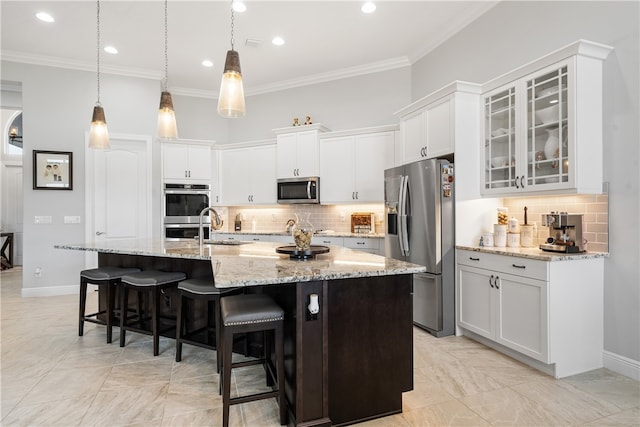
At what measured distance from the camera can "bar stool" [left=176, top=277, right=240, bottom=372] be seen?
2.64m

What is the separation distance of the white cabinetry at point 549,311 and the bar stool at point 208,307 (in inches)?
86.8

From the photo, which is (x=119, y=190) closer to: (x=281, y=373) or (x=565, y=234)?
(x=281, y=373)

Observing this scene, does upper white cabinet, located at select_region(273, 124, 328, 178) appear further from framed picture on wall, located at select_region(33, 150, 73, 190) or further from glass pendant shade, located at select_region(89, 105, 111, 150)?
framed picture on wall, located at select_region(33, 150, 73, 190)

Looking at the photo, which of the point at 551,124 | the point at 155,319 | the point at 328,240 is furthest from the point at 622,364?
the point at 155,319

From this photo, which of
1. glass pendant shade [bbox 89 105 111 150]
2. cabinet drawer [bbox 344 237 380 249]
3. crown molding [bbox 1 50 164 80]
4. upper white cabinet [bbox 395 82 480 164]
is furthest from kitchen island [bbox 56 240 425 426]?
crown molding [bbox 1 50 164 80]

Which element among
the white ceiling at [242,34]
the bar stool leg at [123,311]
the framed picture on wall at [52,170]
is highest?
the white ceiling at [242,34]

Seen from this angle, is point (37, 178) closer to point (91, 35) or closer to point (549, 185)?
point (91, 35)

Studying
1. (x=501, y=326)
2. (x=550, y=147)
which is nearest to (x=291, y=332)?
(x=501, y=326)

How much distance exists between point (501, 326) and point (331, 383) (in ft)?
5.83

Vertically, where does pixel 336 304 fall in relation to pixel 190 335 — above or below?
above

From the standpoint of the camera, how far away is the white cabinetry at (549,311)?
259 centimetres

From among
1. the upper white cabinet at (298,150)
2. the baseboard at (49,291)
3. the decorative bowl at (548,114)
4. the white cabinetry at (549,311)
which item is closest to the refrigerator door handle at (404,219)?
the white cabinetry at (549,311)

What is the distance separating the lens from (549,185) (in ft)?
9.19

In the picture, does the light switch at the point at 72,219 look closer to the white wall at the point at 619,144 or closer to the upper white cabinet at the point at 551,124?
the upper white cabinet at the point at 551,124
